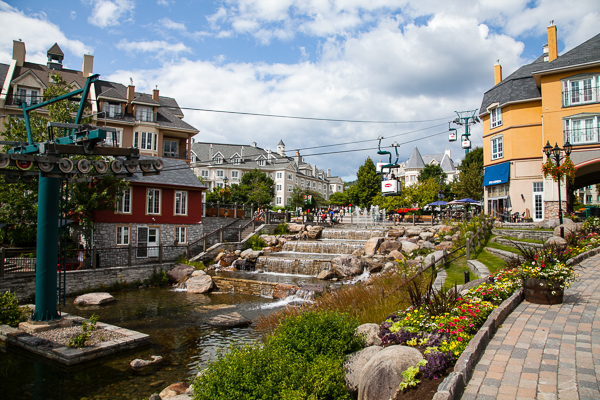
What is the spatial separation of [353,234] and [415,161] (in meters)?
78.2

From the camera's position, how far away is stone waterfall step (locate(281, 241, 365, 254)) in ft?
83.8

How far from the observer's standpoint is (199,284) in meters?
18.7

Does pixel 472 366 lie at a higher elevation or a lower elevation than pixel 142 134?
lower

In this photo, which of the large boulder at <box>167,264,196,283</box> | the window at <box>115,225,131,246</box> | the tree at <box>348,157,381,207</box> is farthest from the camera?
the tree at <box>348,157,381,207</box>

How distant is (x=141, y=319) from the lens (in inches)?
536

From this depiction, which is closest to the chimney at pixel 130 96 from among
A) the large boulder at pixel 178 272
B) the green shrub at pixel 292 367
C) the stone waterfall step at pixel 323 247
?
the stone waterfall step at pixel 323 247

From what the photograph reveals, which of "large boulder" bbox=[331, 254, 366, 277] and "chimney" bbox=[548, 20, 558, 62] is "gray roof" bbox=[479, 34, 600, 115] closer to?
"chimney" bbox=[548, 20, 558, 62]

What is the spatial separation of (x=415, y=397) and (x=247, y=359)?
238 centimetres

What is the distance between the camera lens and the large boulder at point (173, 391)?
7112 mm

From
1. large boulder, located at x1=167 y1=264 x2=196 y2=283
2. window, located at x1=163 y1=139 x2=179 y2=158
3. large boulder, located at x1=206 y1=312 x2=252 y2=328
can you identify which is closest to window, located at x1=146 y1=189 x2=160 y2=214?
large boulder, located at x1=167 y1=264 x2=196 y2=283

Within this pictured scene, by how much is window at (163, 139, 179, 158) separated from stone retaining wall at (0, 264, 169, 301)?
21.9 metres

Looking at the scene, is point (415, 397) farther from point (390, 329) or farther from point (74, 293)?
point (74, 293)

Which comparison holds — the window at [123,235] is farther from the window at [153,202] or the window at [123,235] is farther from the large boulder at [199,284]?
the large boulder at [199,284]

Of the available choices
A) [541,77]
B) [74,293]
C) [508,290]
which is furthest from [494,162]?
[74,293]
